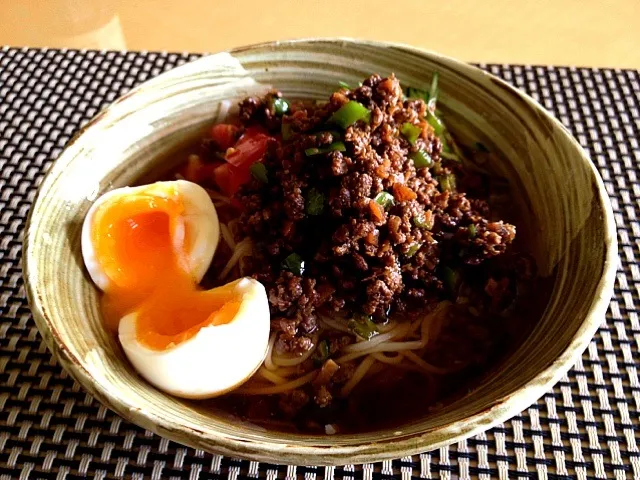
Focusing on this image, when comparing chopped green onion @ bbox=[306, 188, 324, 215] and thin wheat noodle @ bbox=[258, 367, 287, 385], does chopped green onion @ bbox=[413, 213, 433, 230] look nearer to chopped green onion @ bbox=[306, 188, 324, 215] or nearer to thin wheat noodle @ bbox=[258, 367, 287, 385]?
chopped green onion @ bbox=[306, 188, 324, 215]

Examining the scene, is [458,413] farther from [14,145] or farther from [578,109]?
[14,145]

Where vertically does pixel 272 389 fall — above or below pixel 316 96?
below

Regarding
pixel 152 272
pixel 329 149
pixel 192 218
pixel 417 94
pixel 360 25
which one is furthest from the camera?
pixel 360 25

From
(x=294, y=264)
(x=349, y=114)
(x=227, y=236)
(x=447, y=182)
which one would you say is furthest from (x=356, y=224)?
(x=227, y=236)

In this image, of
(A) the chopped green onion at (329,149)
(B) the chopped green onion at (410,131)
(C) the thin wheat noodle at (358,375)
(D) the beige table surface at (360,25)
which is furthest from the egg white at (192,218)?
(D) the beige table surface at (360,25)

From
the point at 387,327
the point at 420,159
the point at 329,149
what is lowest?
the point at 387,327

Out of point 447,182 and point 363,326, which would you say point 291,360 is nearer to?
point 363,326
